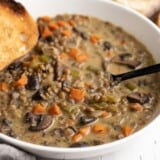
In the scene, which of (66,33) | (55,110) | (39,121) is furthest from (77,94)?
(66,33)

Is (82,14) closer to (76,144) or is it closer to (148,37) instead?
(148,37)

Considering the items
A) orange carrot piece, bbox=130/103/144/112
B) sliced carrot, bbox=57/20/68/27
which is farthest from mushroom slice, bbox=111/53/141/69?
sliced carrot, bbox=57/20/68/27

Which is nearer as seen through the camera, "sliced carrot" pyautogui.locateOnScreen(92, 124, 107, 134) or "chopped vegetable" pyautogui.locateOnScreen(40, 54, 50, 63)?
"sliced carrot" pyautogui.locateOnScreen(92, 124, 107, 134)

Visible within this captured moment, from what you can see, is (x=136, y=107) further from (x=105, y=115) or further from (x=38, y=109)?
(x=38, y=109)

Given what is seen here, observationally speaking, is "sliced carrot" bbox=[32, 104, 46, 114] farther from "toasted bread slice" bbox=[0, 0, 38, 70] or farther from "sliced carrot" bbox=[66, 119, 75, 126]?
"toasted bread slice" bbox=[0, 0, 38, 70]

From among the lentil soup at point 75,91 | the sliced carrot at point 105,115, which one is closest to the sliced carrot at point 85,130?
the lentil soup at point 75,91

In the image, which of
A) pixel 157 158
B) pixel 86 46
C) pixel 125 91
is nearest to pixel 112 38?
pixel 86 46

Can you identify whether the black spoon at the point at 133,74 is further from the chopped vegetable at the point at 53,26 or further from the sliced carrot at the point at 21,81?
the chopped vegetable at the point at 53,26
